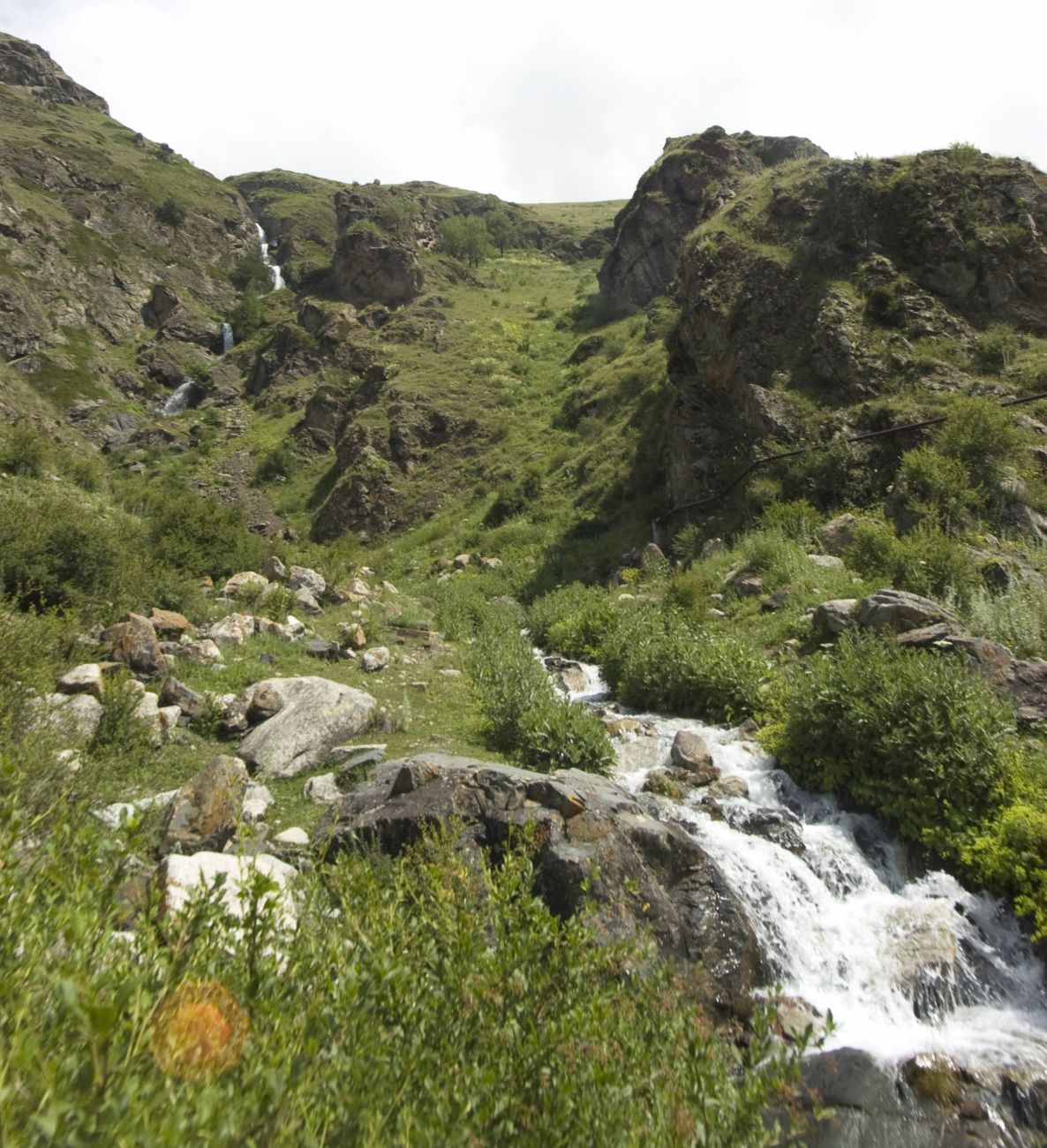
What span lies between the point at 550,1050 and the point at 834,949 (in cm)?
442

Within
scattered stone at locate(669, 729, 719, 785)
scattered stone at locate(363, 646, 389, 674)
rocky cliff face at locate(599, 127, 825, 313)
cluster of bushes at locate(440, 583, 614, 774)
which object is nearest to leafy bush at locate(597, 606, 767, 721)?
scattered stone at locate(669, 729, 719, 785)

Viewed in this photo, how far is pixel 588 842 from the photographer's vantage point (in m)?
5.26

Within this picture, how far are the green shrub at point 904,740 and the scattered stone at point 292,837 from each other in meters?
5.24

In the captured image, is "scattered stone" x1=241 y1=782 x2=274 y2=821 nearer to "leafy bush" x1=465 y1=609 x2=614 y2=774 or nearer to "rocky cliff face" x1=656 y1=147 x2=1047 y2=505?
"leafy bush" x1=465 y1=609 x2=614 y2=774

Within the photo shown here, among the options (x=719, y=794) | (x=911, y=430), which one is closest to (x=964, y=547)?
(x=911, y=430)

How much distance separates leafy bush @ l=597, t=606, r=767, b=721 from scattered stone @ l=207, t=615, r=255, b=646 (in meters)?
6.04

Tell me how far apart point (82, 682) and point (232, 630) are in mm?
3488

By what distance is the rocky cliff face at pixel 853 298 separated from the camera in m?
16.1

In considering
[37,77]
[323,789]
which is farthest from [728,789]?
[37,77]

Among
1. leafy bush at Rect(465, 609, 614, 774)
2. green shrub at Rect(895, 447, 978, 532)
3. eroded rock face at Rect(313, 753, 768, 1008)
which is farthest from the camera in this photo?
green shrub at Rect(895, 447, 978, 532)

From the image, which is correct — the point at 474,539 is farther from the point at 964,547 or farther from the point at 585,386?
the point at 964,547

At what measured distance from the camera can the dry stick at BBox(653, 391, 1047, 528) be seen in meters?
13.6

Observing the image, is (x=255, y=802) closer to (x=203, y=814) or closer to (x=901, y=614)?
(x=203, y=814)

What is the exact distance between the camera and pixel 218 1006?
2008 mm
